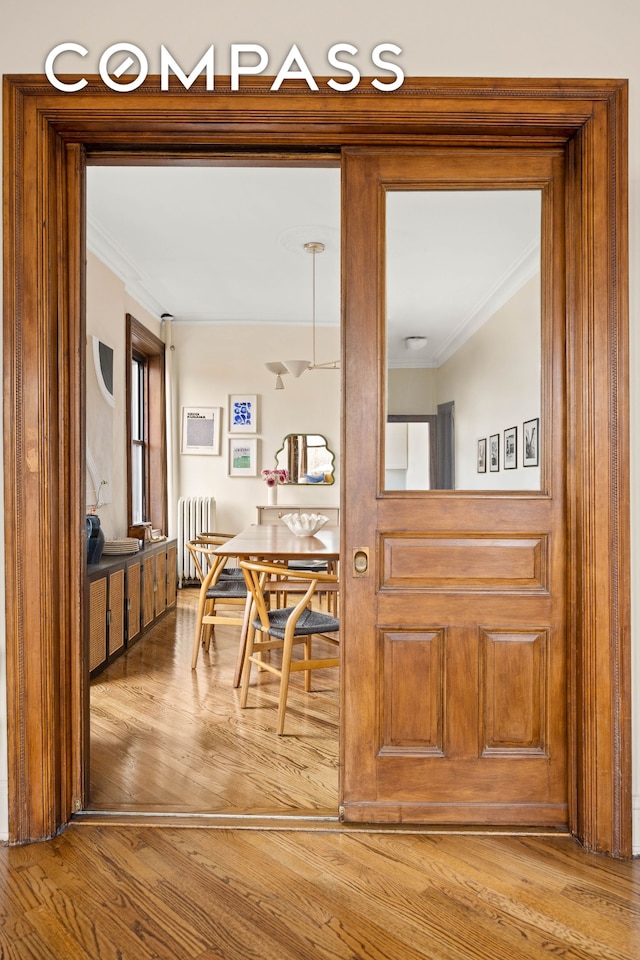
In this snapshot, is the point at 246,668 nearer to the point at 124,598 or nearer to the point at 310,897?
the point at 124,598

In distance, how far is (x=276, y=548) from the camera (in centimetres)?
376

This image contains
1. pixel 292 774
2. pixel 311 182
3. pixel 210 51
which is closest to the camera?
pixel 210 51

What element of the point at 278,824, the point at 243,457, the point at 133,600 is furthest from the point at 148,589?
the point at 278,824

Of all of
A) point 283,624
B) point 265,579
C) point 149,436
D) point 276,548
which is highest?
point 149,436

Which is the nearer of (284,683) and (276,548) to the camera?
(284,683)

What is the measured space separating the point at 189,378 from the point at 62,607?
5.20 meters

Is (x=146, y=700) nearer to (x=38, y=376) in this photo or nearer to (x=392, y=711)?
(x=392, y=711)

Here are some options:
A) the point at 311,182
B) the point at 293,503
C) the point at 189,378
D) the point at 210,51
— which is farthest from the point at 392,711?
the point at 189,378

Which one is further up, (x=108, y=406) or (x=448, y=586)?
(x=108, y=406)

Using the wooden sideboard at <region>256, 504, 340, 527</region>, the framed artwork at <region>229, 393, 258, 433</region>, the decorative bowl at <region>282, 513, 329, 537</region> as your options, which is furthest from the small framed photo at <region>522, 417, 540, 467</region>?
the framed artwork at <region>229, 393, 258, 433</region>

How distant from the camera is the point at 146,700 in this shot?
3496 millimetres

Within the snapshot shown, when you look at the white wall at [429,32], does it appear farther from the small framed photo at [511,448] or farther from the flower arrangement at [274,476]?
the flower arrangement at [274,476]

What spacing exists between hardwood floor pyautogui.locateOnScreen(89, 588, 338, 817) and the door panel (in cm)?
39

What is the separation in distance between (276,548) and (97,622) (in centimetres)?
116
